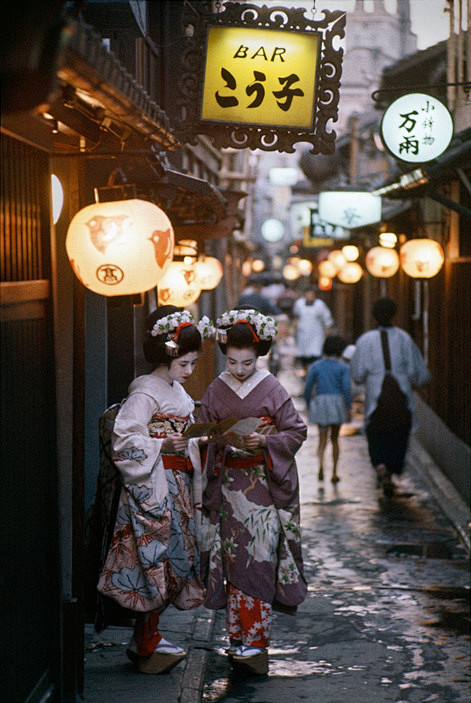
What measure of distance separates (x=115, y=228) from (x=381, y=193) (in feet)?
37.9

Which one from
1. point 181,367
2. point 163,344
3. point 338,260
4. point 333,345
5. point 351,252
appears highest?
point 351,252

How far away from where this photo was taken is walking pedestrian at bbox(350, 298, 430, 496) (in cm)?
1377

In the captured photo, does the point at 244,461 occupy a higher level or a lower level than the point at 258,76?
lower

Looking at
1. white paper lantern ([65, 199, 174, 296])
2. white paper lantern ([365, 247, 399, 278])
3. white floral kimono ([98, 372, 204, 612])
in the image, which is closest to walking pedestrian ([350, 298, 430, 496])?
white paper lantern ([365, 247, 399, 278])

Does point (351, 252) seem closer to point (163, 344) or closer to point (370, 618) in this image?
point (370, 618)

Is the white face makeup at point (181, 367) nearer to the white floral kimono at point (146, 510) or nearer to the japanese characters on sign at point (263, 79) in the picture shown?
the white floral kimono at point (146, 510)

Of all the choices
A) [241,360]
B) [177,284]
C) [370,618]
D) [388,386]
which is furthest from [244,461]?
[388,386]

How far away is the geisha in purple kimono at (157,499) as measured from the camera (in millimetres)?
6844

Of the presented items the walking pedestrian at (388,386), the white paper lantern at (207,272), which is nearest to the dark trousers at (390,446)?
the walking pedestrian at (388,386)

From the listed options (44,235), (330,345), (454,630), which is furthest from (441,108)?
(44,235)

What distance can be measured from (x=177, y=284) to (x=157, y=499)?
5.58 m

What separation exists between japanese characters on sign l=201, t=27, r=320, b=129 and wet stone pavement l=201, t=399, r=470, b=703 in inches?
177

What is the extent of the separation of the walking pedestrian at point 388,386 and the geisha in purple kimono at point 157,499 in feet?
21.9

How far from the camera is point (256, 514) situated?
7543 millimetres
